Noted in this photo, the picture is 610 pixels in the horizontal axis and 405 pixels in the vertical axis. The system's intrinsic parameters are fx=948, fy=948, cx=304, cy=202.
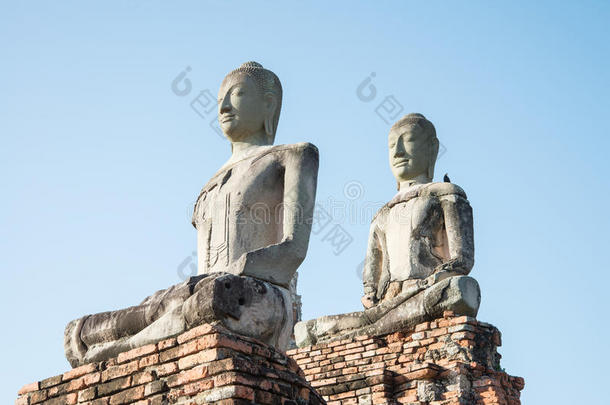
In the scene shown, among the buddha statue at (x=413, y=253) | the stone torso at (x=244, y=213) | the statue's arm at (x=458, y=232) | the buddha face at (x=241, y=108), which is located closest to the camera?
the stone torso at (x=244, y=213)

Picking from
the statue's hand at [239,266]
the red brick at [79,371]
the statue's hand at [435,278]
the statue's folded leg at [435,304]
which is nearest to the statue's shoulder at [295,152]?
the statue's hand at [239,266]

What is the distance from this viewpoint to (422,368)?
332 inches

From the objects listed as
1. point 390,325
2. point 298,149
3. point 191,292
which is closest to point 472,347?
point 390,325

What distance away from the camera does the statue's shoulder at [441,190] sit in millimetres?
10055

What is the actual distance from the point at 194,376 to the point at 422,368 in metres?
3.49

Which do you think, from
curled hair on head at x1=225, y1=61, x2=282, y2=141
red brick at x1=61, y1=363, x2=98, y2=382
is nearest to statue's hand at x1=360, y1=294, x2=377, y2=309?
curled hair on head at x1=225, y1=61, x2=282, y2=141

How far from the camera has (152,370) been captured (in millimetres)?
5711

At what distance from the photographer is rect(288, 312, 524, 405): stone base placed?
8391mm

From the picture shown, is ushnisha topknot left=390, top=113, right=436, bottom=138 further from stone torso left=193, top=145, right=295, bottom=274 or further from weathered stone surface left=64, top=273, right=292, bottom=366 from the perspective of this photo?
weathered stone surface left=64, top=273, right=292, bottom=366

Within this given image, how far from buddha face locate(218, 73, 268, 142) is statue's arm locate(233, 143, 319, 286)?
69 cm

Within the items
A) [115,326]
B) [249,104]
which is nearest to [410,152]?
[249,104]

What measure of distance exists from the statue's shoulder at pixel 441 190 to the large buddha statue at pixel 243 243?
9.13 ft

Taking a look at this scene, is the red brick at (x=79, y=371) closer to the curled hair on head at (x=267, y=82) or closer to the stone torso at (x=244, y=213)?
the stone torso at (x=244, y=213)

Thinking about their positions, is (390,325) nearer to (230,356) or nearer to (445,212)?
(445,212)
